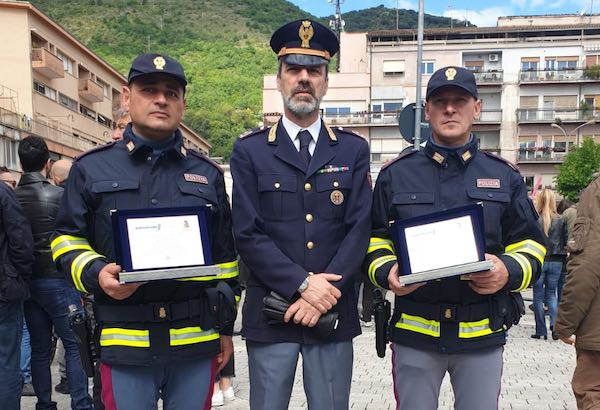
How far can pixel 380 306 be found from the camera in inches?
129

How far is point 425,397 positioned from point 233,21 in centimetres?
12472

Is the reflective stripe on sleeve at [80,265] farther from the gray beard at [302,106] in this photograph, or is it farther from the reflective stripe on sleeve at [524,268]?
the reflective stripe on sleeve at [524,268]

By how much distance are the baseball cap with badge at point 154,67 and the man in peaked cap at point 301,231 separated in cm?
50

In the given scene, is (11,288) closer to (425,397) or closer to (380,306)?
(380,306)

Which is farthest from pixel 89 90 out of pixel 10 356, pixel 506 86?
pixel 10 356

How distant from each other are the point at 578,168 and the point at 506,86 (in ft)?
30.1

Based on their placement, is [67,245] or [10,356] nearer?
[67,245]

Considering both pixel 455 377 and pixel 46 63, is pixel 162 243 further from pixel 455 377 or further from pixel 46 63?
pixel 46 63

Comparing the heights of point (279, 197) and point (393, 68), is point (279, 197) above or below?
below

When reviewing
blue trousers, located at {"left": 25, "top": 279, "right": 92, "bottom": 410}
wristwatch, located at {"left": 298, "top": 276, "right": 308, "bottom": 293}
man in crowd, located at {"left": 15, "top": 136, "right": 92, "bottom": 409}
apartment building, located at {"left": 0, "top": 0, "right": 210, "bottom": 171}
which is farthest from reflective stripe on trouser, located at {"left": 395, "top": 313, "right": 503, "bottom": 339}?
apartment building, located at {"left": 0, "top": 0, "right": 210, "bottom": 171}

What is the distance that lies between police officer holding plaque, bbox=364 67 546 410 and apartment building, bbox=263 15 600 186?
133 feet

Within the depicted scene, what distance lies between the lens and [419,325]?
313 centimetres

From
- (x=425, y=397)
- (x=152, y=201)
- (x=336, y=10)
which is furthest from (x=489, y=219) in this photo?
(x=336, y=10)

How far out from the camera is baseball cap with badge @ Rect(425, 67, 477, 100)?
125 inches
